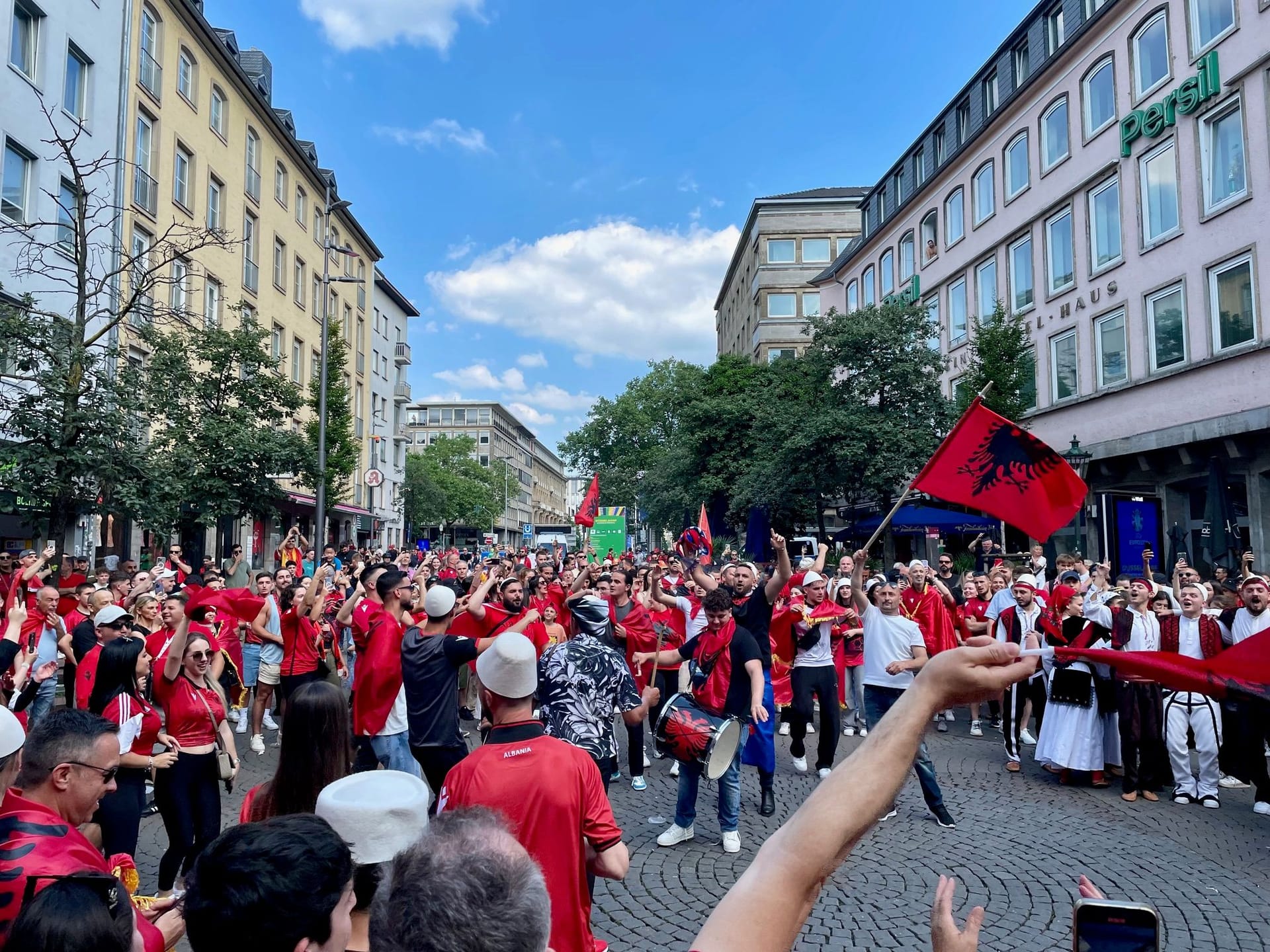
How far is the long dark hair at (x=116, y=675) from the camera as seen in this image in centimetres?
507

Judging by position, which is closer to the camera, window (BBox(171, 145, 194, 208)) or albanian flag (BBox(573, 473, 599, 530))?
albanian flag (BBox(573, 473, 599, 530))

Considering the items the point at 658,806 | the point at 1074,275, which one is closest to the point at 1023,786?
the point at 658,806

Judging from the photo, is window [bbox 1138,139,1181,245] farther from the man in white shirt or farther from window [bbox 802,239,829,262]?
window [bbox 802,239,829,262]

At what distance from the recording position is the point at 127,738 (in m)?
4.82

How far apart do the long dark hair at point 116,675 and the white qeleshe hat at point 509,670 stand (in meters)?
2.78

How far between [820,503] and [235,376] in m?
18.6

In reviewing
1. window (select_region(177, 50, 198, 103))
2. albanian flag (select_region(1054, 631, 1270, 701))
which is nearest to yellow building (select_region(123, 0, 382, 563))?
window (select_region(177, 50, 198, 103))

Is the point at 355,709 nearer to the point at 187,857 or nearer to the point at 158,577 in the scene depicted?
the point at 187,857

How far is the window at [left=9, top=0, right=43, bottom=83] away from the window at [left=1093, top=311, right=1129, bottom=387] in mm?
27245

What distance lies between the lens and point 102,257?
21.6 m

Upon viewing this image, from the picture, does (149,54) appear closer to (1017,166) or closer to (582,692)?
(1017,166)

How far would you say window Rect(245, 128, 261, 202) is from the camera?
3306 centimetres

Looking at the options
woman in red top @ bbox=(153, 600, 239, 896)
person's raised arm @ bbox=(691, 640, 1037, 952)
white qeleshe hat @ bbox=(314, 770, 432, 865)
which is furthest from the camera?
woman in red top @ bbox=(153, 600, 239, 896)

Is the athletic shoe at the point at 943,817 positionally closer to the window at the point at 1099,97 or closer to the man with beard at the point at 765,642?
the man with beard at the point at 765,642
